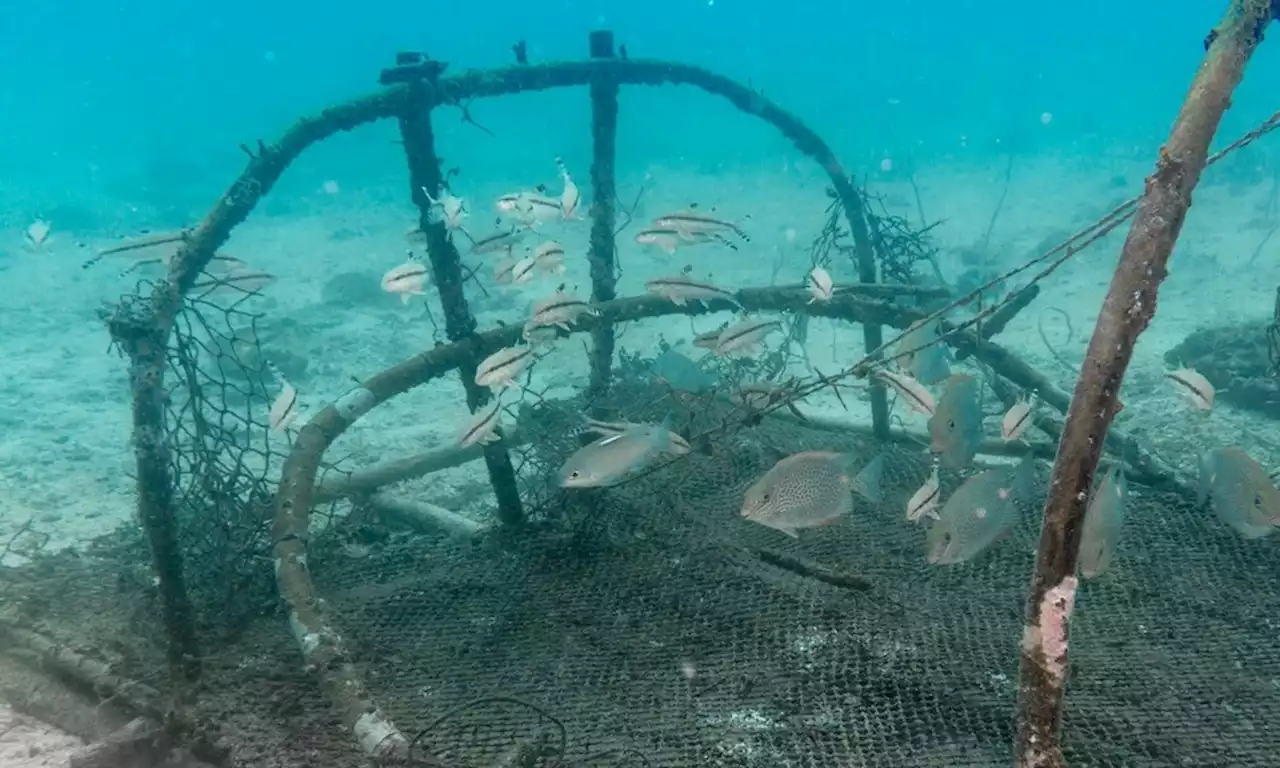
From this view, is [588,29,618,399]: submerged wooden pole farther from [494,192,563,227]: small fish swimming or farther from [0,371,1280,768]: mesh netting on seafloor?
[0,371,1280,768]: mesh netting on seafloor

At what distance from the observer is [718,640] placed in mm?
4137

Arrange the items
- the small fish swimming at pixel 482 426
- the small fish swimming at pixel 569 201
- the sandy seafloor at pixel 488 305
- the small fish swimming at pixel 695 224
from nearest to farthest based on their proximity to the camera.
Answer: the small fish swimming at pixel 482 426, the small fish swimming at pixel 695 224, the small fish swimming at pixel 569 201, the sandy seafloor at pixel 488 305

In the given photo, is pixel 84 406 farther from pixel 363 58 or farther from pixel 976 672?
pixel 363 58

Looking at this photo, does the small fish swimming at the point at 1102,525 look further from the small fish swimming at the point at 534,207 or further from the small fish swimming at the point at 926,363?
the small fish swimming at the point at 534,207

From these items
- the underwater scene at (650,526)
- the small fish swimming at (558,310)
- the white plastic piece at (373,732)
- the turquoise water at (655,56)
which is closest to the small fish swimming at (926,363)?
the underwater scene at (650,526)

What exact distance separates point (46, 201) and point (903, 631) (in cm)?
4239

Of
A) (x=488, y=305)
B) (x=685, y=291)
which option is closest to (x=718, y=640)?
(x=685, y=291)

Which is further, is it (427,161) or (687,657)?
(427,161)

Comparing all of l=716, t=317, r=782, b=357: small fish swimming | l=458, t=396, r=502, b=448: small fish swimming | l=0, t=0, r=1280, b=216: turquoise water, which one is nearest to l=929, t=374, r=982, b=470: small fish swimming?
l=716, t=317, r=782, b=357: small fish swimming

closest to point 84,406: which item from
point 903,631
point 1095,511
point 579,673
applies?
point 579,673

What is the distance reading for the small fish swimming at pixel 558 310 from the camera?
5.75 meters

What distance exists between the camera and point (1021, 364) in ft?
20.8

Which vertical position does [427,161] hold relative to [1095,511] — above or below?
above

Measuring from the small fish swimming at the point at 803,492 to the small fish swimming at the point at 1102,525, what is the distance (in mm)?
952
